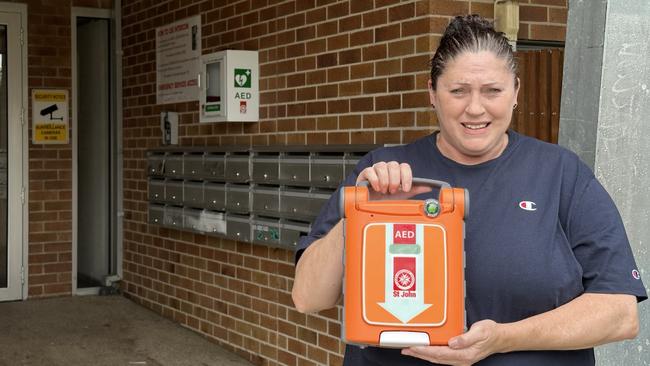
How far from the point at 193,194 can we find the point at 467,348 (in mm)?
5633

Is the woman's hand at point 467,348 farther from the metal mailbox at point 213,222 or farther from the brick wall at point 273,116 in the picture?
the metal mailbox at point 213,222

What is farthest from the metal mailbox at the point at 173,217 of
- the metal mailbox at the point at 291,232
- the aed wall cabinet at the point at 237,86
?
the metal mailbox at the point at 291,232

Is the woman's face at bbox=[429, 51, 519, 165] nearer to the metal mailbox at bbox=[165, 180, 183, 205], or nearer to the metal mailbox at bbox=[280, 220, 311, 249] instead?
the metal mailbox at bbox=[280, 220, 311, 249]

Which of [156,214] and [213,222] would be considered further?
[156,214]

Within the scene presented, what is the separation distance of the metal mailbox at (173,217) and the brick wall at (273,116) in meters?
0.15

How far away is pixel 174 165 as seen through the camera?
7.69 metres

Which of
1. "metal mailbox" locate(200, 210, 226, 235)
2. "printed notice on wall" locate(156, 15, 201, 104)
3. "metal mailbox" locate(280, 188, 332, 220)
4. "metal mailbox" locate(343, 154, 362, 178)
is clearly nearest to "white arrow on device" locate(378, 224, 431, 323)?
"metal mailbox" locate(343, 154, 362, 178)

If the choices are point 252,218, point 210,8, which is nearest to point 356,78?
point 252,218

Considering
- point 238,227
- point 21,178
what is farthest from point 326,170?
point 21,178

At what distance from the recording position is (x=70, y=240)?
367 inches

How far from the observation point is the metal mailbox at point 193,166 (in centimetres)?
729

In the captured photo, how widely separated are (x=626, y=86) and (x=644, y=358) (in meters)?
0.81

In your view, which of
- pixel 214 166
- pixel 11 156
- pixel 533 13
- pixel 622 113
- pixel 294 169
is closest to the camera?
pixel 622 113

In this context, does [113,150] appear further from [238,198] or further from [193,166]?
[238,198]
